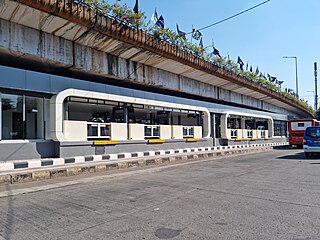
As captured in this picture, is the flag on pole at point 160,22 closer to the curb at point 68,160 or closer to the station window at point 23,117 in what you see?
the curb at point 68,160

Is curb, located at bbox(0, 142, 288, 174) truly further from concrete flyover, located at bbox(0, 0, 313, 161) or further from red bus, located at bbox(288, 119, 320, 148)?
red bus, located at bbox(288, 119, 320, 148)

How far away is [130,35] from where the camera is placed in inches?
529

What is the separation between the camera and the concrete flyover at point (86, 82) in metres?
10.9

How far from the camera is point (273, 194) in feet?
22.0

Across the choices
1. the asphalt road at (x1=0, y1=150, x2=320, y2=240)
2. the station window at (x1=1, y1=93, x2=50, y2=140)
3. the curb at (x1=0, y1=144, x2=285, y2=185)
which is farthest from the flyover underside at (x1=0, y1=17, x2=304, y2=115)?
the asphalt road at (x1=0, y1=150, x2=320, y2=240)

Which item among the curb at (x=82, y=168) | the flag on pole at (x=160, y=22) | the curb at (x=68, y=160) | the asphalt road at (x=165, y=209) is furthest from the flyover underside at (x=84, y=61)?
the asphalt road at (x=165, y=209)

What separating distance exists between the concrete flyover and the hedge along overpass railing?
4 cm

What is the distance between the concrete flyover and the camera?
1093cm

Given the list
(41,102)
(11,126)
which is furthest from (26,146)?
(41,102)

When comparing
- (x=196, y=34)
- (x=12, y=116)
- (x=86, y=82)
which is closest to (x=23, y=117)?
(x=12, y=116)

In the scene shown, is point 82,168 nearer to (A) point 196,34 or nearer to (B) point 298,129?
(A) point 196,34

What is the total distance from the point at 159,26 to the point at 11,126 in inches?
360

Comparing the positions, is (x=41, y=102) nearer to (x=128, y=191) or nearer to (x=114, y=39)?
(x=114, y=39)

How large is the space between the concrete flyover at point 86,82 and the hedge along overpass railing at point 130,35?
0.04 metres
